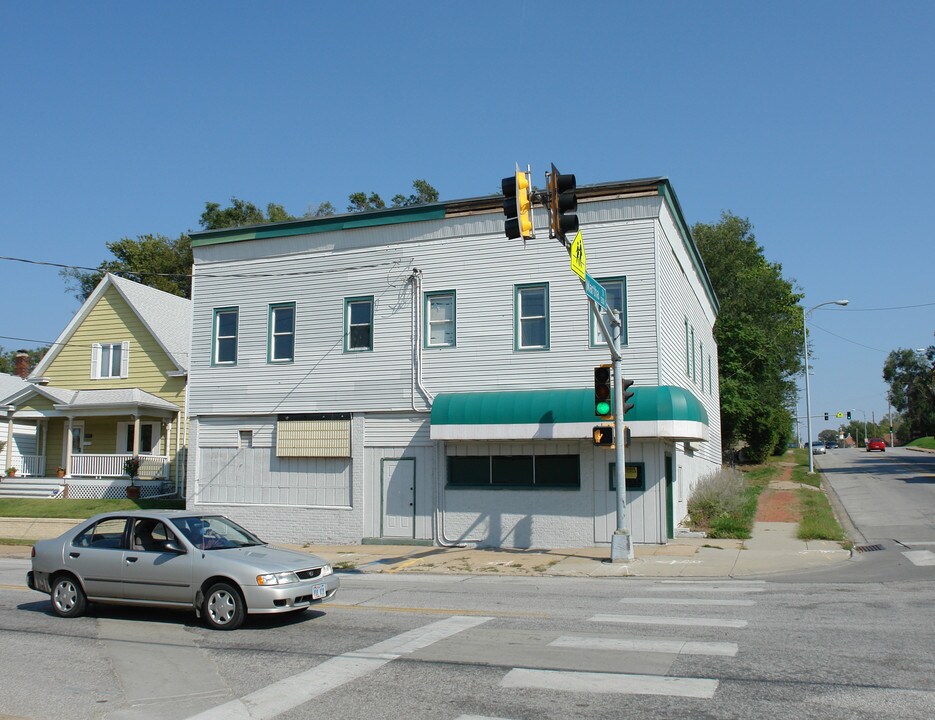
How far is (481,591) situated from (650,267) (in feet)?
31.6

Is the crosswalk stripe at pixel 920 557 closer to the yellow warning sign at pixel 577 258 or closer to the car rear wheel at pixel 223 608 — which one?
the yellow warning sign at pixel 577 258

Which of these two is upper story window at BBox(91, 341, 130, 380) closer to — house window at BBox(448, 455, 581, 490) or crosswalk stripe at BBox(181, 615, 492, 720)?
house window at BBox(448, 455, 581, 490)

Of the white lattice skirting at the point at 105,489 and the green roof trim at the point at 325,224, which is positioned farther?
the white lattice skirting at the point at 105,489

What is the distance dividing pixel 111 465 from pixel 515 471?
19.6 m

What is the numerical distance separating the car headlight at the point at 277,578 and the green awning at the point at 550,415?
9.94 m

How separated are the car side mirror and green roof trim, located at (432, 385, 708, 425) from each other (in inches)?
400

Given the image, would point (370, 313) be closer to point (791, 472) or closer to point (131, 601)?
point (131, 601)

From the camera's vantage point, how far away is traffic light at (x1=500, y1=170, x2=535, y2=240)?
1188 cm

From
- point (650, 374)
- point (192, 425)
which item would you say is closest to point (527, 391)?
point (650, 374)

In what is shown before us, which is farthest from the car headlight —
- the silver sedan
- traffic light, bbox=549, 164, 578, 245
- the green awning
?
the green awning

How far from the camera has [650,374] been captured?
2016cm

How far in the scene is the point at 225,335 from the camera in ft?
80.6

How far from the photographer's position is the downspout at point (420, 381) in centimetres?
2136

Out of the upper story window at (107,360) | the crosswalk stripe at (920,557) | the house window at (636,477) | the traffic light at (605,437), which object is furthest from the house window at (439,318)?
the upper story window at (107,360)
